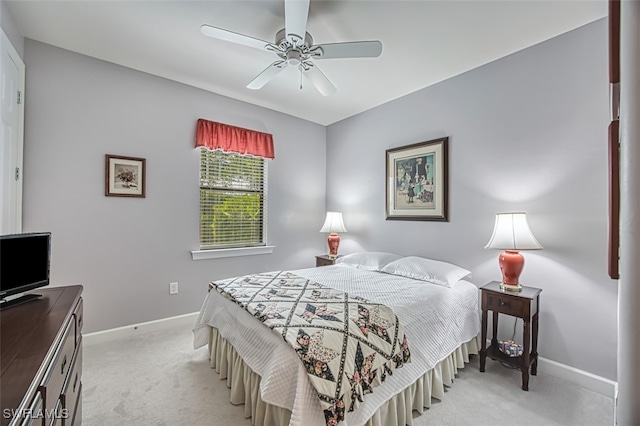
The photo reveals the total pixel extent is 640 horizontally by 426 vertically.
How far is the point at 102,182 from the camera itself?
A: 107 inches

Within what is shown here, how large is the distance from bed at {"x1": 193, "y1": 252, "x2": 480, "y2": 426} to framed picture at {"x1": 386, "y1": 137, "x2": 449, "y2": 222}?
65 centimetres

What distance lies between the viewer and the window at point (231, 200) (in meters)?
3.39

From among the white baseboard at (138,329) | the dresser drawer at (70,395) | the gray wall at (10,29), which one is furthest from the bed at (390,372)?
the gray wall at (10,29)

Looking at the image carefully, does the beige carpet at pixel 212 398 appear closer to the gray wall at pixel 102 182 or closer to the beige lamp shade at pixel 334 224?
the gray wall at pixel 102 182

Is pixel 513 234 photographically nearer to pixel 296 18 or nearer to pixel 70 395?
pixel 296 18

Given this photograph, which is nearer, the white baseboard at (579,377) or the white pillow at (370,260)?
the white baseboard at (579,377)

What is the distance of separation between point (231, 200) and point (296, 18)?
7.71 feet

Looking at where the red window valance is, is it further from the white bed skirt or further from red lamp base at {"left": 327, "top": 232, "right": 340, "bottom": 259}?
the white bed skirt

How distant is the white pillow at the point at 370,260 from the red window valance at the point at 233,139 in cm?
176

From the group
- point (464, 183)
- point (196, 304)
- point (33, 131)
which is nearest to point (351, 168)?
point (464, 183)

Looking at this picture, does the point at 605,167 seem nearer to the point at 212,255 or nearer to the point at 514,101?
the point at 514,101

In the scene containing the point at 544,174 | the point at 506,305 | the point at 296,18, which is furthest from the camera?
the point at 544,174

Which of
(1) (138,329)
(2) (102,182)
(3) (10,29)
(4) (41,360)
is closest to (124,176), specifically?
(2) (102,182)

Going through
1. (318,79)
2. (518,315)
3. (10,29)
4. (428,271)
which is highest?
(10,29)
